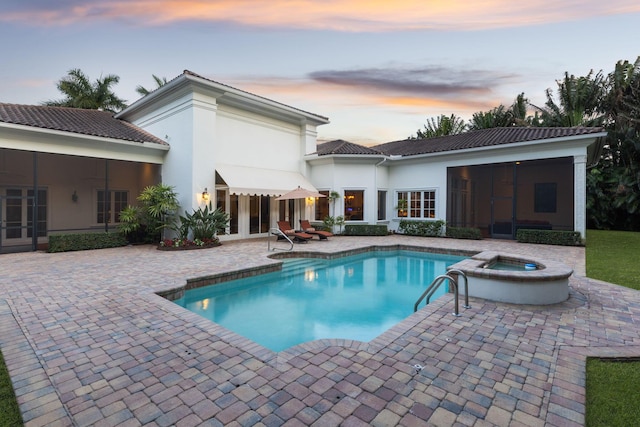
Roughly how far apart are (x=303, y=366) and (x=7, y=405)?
3798 millimetres

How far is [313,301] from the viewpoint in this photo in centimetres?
1048

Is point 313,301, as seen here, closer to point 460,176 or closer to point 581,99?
point 460,176

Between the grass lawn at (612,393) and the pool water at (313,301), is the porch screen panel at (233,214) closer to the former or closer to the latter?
the pool water at (313,301)

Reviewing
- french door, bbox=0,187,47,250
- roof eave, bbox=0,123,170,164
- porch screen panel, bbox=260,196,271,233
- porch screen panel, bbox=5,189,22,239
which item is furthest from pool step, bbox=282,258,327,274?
porch screen panel, bbox=5,189,22,239

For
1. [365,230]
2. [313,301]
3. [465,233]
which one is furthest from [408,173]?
[313,301]

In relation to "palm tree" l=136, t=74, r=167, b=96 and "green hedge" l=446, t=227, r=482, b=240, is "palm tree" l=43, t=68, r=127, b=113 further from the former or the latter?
"green hedge" l=446, t=227, r=482, b=240

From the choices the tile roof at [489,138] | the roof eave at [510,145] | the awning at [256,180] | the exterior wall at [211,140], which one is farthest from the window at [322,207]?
the tile roof at [489,138]

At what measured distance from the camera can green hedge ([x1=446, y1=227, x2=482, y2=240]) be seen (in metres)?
22.8

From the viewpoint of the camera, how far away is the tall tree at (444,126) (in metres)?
49.1

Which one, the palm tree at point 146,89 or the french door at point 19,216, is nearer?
the french door at point 19,216

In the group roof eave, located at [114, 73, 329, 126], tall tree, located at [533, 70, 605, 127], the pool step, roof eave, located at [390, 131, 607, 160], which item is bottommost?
the pool step

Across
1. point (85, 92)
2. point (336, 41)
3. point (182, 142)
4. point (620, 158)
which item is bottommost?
point (182, 142)

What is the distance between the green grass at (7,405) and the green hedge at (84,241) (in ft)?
48.1

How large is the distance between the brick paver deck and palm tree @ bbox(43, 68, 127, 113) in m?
38.7
